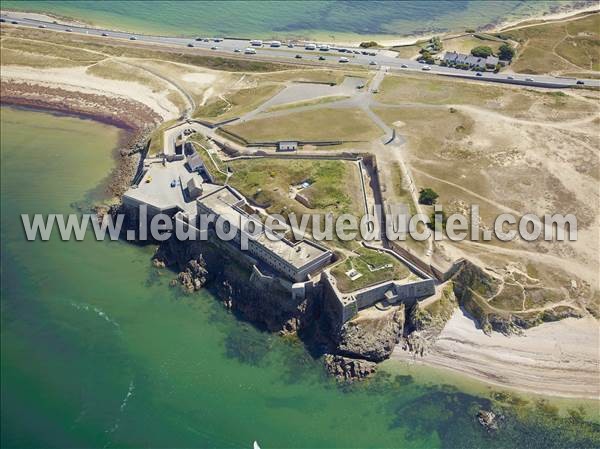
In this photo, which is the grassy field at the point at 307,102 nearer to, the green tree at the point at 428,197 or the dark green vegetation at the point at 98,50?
the dark green vegetation at the point at 98,50

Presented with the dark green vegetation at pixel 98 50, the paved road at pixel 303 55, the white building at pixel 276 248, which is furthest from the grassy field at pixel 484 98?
the white building at pixel 276 248

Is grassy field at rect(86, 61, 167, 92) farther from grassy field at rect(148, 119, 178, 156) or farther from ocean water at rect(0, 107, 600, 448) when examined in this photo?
ocean water at rect(0, 107, 600, 448)

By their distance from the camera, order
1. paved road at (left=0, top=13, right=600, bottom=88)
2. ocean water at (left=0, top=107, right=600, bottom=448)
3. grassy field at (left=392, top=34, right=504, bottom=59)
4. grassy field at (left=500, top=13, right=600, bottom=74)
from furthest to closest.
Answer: grassy field at (left=392, top=34, right=504, bottom=59), grassy field at (left=500, top=13, right=600, bottom=74), paved road at (left=0, top=13, right=600, bottom=88), ocean water at (left=0, top=107, right=600, bottom=448)

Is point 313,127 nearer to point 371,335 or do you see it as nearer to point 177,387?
point 371,335

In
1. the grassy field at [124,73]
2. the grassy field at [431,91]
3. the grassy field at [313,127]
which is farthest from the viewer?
the grassy field at [124,73]

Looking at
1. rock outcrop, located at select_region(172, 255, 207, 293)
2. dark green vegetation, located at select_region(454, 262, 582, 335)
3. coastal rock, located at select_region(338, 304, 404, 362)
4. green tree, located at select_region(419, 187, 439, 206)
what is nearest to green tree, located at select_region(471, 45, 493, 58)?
green tree, located at select_region(419, 187, 439, 206)

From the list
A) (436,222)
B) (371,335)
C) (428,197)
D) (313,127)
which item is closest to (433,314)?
(371,335)
